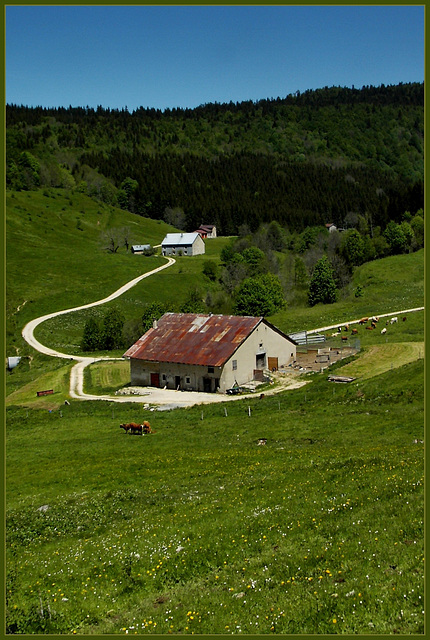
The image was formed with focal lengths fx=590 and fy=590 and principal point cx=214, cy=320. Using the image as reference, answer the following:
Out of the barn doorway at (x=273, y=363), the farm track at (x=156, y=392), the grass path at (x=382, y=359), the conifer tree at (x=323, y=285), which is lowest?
the farm track at (x=156, y=392)

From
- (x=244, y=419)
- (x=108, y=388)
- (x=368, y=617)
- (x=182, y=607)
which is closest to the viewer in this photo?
(x=368, y=617)

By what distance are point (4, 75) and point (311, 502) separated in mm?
14104

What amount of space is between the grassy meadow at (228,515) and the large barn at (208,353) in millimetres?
8401

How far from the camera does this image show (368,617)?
11102 millimetres

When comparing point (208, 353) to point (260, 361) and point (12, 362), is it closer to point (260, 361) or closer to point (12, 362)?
point (260, 361)

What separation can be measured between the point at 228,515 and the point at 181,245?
162 m

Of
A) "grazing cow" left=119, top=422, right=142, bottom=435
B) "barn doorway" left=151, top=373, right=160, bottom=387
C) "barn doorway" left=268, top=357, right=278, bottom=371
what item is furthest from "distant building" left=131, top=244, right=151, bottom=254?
"grazing cow" left=119, top=422, right=142, bottom=435

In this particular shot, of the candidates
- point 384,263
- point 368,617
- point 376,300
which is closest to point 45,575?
point 368,617

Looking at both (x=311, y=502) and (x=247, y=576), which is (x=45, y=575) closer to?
(x=247, y=576)

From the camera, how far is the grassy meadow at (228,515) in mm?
12617

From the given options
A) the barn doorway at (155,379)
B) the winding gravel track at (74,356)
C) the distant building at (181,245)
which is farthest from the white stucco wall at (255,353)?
the distant building at (181,245)

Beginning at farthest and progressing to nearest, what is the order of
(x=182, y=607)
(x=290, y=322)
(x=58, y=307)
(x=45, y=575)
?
(x=58, y=307)
(x=290, y=322)
(x=45, y=575)
(x=182, y=607)

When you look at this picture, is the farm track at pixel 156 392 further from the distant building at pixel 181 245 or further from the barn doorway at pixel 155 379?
the distant building at pixel 181 245

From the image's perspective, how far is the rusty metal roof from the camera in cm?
5897
